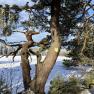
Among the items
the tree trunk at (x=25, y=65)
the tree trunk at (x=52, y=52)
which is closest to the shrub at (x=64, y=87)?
the tree trunk at (x=52, y=52)

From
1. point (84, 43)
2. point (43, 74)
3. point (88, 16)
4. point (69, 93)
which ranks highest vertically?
point (88, 16)

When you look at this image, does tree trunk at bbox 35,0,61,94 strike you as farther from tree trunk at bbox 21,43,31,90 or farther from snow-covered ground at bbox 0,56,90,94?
snow-covered ground at bbox 0,56,90,94

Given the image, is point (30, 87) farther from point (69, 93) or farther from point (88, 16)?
point (88, 16)

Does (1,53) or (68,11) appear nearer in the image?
(1,53)

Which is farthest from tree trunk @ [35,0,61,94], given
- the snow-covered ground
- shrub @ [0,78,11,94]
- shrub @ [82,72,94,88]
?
shrub @ [82,72,94,88]

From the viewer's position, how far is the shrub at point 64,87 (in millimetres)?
14617

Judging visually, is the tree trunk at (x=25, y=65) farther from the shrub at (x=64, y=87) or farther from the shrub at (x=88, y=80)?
the shrub at (x=88, y=80)

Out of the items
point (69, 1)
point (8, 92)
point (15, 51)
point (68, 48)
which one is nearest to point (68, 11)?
point (69, 1)

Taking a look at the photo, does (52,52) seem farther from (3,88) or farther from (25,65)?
(3,88)

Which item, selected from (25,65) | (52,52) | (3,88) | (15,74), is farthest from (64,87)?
(3,88)

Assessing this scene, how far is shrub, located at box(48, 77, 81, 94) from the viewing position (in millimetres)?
14617

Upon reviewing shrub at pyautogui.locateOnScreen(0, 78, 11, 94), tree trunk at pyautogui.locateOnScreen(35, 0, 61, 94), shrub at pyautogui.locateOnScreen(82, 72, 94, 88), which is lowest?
shrub at pyautogui.locateOnScreen(82, 72, 94, 88)

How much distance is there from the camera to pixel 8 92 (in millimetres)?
11789

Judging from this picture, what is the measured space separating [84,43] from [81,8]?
4.74ft
